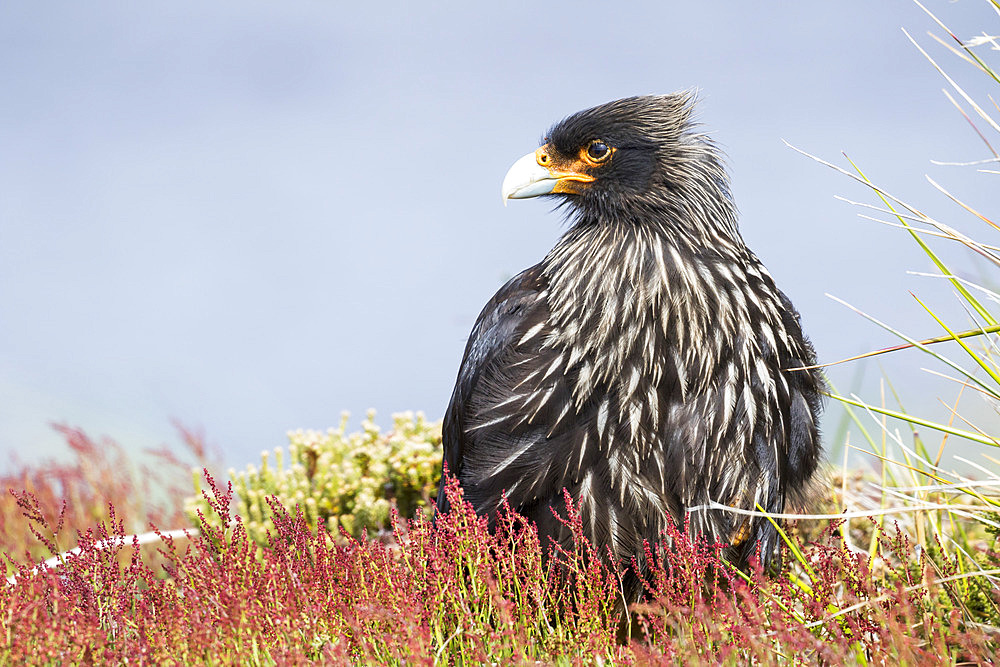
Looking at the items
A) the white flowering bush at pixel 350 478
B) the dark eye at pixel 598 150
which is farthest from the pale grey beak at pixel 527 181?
the white flowering bush at pixel 350 478

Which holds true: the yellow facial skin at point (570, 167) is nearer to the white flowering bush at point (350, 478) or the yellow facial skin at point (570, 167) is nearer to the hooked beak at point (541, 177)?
the hooked beak at point (541, 177)

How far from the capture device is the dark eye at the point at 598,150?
3609mm

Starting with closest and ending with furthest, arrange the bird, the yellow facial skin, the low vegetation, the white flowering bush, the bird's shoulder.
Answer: the low vegetation, the bird, the bird's shoulder, the yellow facial skin, the white flowering bush

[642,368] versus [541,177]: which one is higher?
[541,177]

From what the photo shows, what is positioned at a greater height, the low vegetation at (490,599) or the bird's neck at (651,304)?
the bird's neck at (651,304)

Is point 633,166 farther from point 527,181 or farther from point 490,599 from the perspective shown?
point 490,599

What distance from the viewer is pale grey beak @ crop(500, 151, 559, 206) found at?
370 cm

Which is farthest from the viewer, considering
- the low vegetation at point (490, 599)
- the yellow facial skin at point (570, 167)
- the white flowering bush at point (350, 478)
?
the white flowering bush at point (350, 478)

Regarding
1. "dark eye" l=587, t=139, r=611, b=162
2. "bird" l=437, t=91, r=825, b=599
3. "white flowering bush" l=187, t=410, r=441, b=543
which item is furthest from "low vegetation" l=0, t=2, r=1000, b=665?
"white flowering bush" l=187, t=410, r=441, b=543

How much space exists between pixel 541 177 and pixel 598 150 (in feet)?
0.90

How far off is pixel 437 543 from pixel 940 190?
2266 mm

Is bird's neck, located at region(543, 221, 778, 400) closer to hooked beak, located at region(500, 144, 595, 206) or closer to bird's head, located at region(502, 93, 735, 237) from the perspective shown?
bird's head, located at region(502, 93, 735, 237)

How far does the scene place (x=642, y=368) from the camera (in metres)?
3.29

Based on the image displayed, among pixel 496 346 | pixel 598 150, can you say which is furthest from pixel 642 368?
pixel 598 150
